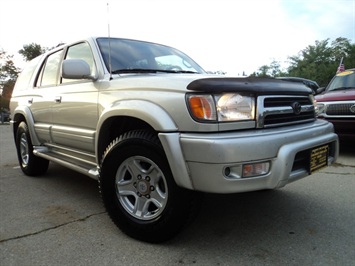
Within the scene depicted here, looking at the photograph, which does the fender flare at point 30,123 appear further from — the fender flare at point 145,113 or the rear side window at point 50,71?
the fender flare at point 145,113

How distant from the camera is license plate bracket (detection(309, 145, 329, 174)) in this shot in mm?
2490

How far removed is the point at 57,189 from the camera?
3990mm

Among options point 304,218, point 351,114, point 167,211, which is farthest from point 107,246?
point 351,114

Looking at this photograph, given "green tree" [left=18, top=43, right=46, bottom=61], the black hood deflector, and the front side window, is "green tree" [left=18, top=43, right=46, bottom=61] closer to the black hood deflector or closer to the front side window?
the front side window

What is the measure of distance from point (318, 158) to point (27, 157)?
3891mm

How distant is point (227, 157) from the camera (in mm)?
2035

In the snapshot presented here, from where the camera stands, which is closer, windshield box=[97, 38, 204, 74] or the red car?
windshield box=[97, 38, 204, 74]

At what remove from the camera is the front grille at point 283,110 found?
228 cm

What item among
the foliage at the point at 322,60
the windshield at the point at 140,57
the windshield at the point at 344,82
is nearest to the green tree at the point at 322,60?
the foliage at the point at 322,60

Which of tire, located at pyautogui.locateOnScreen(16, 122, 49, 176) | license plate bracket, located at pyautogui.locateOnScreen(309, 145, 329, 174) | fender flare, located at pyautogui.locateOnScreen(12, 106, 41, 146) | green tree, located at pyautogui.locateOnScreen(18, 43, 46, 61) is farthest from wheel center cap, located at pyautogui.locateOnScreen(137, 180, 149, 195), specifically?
green tree, located at pyautogui.locateOnScreen(18, 43, 46, 61)

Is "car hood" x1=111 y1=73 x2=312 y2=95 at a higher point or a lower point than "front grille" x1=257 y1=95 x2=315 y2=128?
higher

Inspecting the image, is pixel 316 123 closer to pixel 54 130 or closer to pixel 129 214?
pixel 129 214

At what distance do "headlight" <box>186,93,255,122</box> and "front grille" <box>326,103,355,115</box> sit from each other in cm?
412

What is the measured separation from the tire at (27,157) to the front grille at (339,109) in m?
4.84
